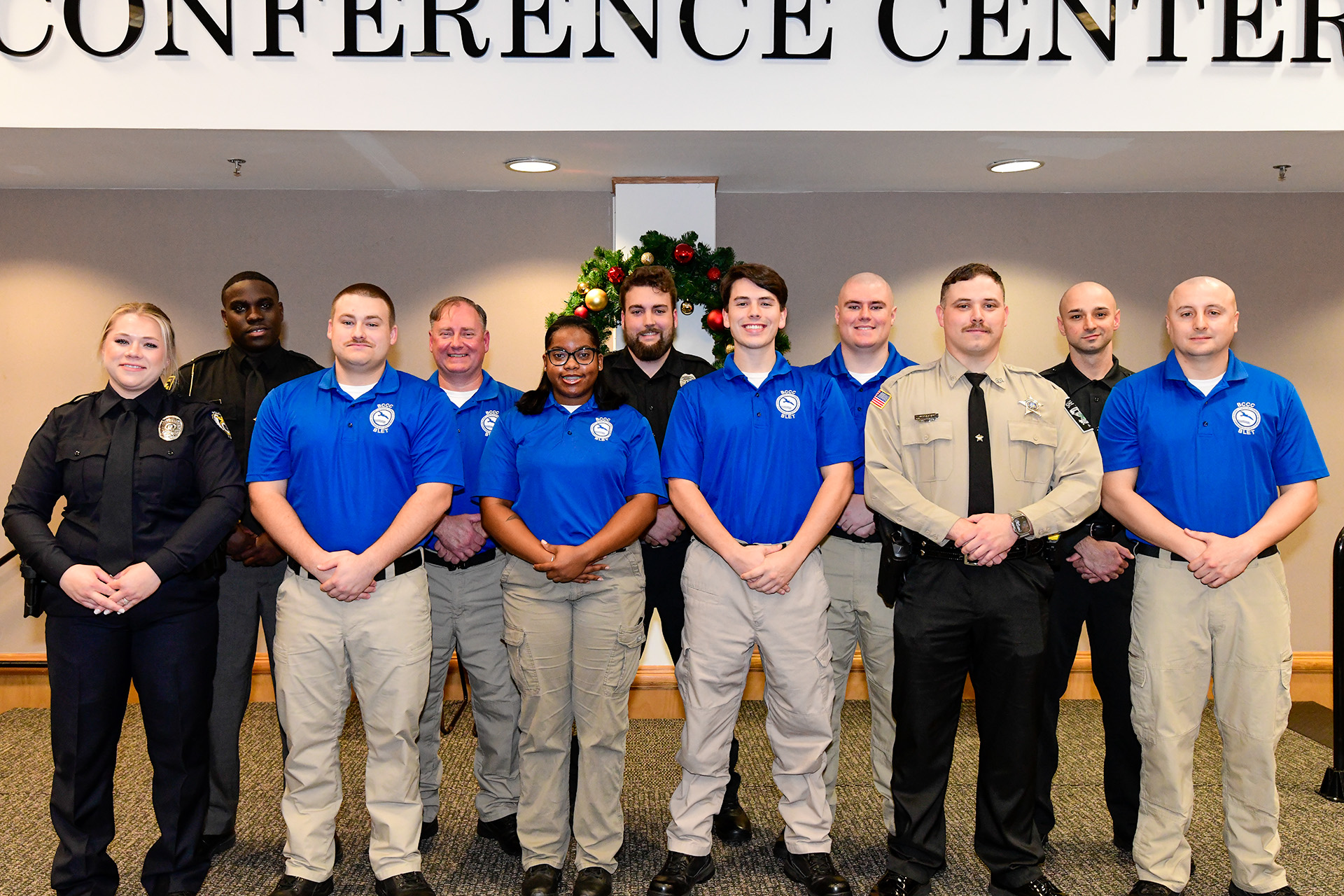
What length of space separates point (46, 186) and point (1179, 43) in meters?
5.73

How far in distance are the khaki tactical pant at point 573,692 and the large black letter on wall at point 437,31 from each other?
7.57 feet

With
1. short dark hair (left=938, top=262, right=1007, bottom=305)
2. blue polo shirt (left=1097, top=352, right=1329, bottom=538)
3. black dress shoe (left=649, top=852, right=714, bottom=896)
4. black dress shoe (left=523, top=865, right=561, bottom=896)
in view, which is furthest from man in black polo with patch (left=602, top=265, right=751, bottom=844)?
blue polo shirt (left=1097, top=352, right=1329, bottom=538)

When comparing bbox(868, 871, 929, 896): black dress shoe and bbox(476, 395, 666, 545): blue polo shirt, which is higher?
bbox(476, 395, 666, 545): blue polo shirt

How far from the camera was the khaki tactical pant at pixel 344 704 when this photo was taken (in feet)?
9.17

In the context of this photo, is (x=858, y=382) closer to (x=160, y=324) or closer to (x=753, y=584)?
(x=753, y=584)

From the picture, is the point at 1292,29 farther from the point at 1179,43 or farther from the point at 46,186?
the point at 46,186

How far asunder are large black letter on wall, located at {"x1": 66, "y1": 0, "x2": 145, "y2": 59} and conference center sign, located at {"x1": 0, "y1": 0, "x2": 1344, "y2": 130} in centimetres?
5

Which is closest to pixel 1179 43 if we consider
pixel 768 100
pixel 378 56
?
pixel 768 100

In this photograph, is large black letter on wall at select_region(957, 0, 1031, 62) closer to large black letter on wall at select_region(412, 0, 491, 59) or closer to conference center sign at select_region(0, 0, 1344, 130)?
conference center sign at select_region(0, 0, 1344, 130)

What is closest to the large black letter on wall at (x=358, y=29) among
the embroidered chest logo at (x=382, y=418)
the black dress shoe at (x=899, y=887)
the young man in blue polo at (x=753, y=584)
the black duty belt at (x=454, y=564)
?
the embroidered chest logo at (x=382, y=418)

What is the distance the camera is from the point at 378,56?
3.87 metres

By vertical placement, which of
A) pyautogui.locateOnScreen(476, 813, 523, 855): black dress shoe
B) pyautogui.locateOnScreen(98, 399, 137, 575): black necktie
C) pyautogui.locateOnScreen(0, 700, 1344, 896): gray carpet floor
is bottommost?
pyautogui.locateOnScreen(0, 700, 1344, 896): gray carpet floor

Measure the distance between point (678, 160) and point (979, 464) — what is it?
7.90 feet

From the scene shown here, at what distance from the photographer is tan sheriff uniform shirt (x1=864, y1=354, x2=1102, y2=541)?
2740mm
